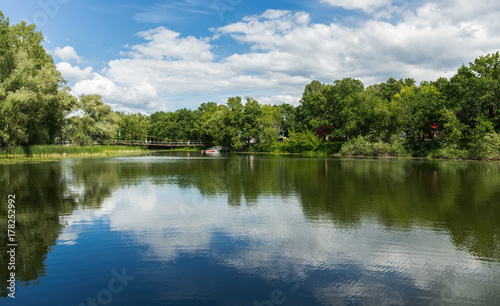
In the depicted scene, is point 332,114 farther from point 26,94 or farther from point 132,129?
point 132,129

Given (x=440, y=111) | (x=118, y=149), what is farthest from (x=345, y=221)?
(x=118, y=149)

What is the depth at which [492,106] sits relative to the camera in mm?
59844

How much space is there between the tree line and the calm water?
44.0 metres

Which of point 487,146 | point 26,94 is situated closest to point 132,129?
point 26,94

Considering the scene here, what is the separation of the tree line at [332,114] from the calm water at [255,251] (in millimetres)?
43957

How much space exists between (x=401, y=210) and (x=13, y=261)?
14.6m

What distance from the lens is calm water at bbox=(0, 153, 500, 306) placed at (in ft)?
22.3

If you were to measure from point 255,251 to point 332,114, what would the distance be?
258 feet

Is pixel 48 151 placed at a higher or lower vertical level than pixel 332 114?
lower

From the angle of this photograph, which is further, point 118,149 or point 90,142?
point 118,149

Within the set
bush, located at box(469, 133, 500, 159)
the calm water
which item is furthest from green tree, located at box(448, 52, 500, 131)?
the calm water

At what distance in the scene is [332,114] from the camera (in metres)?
83.8

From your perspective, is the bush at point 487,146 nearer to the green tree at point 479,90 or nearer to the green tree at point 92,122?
the green tree at point 479,90

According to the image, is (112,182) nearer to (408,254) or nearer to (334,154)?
(408,254)
